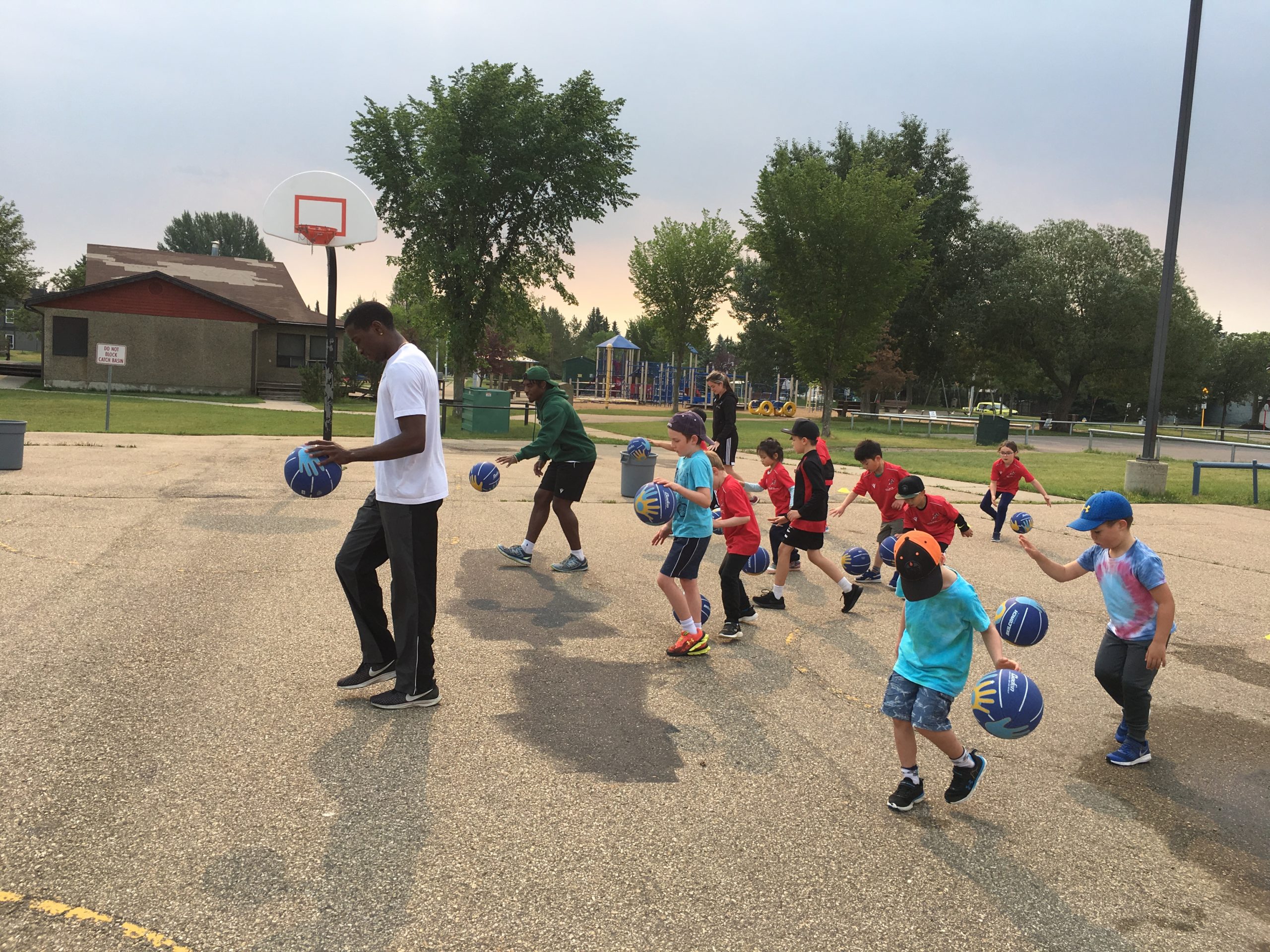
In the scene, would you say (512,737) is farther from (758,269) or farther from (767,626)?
(758,269)

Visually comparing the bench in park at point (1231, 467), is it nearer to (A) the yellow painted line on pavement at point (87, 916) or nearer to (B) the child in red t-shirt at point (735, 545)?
(B) the child in red t-shirt at point (735, 545)

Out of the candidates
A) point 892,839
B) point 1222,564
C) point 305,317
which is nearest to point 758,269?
point 305,317

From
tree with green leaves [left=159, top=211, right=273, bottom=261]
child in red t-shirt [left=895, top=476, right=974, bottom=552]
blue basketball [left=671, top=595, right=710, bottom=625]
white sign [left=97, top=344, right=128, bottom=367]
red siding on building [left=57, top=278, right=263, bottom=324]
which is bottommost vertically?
blue basketball [left=671, top=595, right=710, bottom=625]

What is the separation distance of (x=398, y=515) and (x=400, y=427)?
495mm

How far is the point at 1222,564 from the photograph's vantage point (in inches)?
420

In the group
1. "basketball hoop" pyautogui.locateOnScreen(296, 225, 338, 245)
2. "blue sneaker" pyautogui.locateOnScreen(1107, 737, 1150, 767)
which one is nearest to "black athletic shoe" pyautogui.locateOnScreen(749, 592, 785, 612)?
"blue sneaker" pyautogui.locateOnScreen(1107, 737, 1150, 767)

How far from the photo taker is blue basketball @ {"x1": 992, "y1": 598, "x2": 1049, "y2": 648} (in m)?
4.67

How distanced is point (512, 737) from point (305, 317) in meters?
43.7

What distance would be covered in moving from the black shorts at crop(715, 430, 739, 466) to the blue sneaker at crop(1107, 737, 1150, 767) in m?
7.86

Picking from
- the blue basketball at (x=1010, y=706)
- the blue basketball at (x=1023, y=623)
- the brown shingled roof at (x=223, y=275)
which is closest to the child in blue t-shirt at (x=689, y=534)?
the blue basketball at (x=1023, y=623)

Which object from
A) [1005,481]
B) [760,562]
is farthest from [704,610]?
[1005,481]

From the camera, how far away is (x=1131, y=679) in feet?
15.6

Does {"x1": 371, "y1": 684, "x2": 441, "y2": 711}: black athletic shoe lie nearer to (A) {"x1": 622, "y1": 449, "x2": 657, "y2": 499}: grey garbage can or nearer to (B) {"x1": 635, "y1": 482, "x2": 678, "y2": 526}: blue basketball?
(B) {"x1": 635, "y1": 482, "x2": 678, "y2": 526}: blue basketball

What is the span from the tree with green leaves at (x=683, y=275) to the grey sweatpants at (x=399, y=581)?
134 ft
